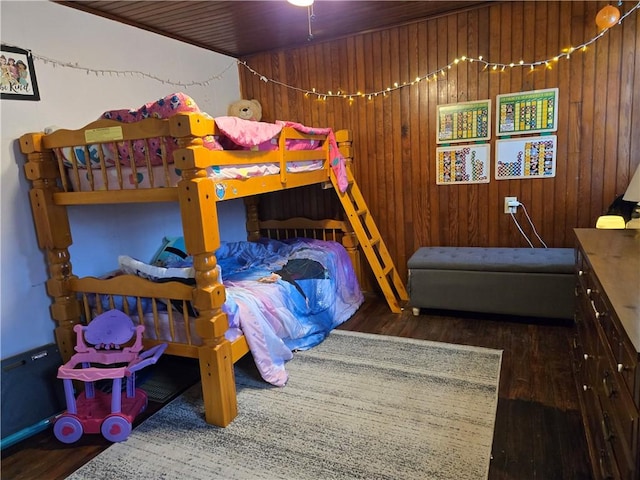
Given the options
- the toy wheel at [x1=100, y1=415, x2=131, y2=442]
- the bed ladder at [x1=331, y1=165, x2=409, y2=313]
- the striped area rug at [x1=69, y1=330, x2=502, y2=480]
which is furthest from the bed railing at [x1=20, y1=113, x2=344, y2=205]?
the bed ladder at [x1=331, y1=165, x2=409, y2=313]

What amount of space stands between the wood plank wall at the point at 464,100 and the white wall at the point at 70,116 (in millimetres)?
1253

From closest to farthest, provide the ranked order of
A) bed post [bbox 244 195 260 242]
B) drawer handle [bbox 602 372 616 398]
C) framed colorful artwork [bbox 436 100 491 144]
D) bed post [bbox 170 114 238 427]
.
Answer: drawer handle [bbox 602 372 616 398], bed post [bbox 170 114 238 427], framed colorful artwork [bbox 436 100 491 144], bed post [bbox 244 195 260 242]

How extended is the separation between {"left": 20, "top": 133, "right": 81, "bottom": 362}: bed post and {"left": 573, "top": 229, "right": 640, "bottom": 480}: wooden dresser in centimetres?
250

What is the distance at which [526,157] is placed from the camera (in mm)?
3305

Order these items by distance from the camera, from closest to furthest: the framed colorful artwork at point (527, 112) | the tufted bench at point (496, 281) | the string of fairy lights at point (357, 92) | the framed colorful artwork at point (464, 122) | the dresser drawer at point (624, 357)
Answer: the dresser drawer at point (624, 357)
the string of fairy lights at point (357, 92)
the tufted bench at point (496, 281)
the framed colorful artwork at point (527, 112)
the framed colorful artwork at point (464, 122)

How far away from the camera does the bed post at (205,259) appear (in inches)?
74.0

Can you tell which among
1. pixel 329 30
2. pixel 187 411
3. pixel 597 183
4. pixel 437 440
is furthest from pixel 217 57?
pixel 437 440

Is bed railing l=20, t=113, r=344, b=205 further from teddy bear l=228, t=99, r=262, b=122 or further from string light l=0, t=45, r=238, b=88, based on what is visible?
teddy bear l=228, t=99, r=262, b=122

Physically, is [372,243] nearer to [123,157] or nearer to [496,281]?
[496,281]

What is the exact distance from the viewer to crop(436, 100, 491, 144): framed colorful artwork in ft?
11.1

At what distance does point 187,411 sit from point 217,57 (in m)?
3.04

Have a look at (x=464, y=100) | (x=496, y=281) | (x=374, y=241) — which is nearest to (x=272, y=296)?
(x=374, y=241)

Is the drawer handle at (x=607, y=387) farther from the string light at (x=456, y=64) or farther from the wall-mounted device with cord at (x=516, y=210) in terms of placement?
the string light at (x=456, y=64)

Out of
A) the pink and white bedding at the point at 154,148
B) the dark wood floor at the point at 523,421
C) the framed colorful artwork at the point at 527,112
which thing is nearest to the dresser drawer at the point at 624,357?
the dark wood floor at the point at 523,421
